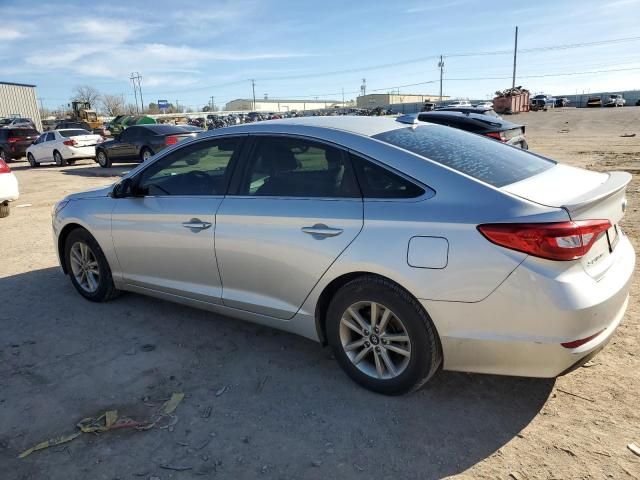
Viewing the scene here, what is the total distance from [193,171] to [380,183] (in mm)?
1774

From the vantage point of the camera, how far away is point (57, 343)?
404cm

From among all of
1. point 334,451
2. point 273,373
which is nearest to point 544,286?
point 334,451

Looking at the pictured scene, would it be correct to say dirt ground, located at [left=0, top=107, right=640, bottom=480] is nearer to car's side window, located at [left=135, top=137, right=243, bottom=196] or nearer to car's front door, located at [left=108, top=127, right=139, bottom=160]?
car's side window, located at [left=135, top=137, right=243, bottom=196]

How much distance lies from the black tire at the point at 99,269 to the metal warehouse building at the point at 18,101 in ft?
173

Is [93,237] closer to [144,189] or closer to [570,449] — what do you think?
[144,189]

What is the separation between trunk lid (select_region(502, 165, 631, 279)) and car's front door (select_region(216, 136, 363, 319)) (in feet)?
3.29

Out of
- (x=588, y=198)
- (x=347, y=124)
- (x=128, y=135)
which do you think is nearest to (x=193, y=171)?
(x=347, y=124)

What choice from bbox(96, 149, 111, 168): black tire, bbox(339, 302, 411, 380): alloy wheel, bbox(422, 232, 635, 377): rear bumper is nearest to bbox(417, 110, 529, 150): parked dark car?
bbox(339, 302, 411, 380): alloy wheel

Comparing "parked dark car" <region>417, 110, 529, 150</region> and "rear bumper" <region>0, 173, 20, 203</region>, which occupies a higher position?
"parked dark car" <region>417, 110, 529, 150</region>

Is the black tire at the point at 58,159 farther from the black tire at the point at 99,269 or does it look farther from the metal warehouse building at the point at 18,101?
the metal warehouse building at the point at 18,101

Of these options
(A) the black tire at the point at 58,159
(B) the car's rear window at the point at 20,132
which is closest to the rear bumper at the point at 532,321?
(A) the black tire at the point at 58,159

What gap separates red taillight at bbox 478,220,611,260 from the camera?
245 cm

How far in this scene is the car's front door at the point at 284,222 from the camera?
3094 millimetres

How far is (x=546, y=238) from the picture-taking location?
2451 millimetres
